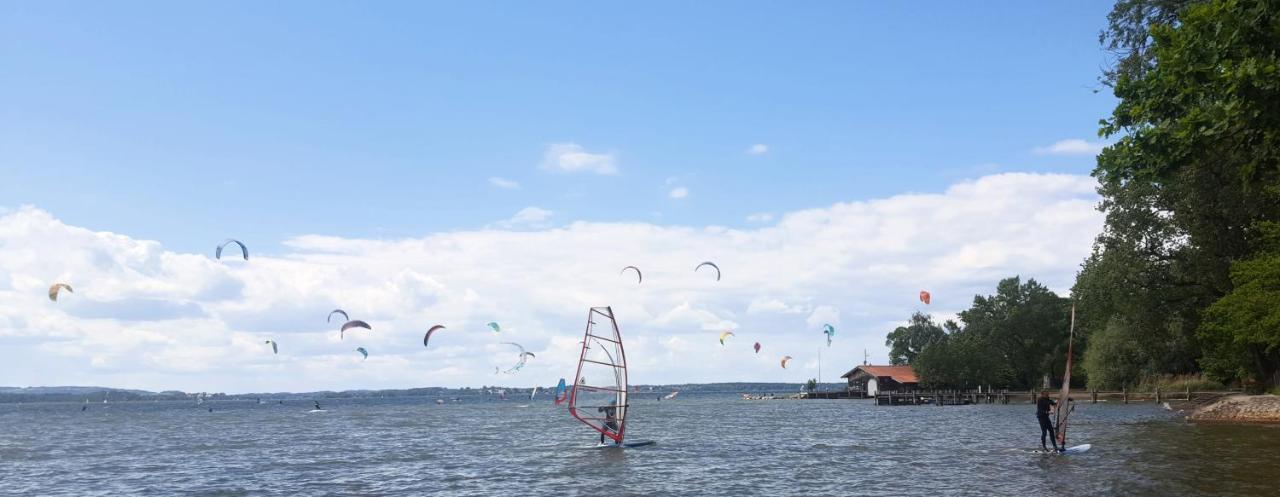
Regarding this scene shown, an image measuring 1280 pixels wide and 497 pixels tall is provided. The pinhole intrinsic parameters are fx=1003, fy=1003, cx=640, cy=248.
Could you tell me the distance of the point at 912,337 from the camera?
140 metres

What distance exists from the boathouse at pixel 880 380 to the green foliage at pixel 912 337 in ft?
59.1

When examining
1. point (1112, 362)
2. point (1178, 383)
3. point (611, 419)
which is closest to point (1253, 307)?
point (611, 419)

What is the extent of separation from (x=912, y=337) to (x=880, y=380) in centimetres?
2798

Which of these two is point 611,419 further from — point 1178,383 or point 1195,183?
point 1178,383

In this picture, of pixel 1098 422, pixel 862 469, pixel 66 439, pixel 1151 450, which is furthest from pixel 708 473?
pixel 66 439

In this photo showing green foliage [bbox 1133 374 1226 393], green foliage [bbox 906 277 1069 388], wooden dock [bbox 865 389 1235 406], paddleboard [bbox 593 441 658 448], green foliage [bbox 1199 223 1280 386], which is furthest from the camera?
green foliage [bbox 906 277 1069 388]

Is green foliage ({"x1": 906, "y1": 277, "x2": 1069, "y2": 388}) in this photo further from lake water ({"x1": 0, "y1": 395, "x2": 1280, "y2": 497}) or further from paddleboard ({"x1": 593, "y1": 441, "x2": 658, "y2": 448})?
paddleboard ({"x1": 593, "y1": 441, "x2": 658, "y2": 448})

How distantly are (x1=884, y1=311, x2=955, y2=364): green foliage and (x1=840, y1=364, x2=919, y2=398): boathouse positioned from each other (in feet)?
59.1

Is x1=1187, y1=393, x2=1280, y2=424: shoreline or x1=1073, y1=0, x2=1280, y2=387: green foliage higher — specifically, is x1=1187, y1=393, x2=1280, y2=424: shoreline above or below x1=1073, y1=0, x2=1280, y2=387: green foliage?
below

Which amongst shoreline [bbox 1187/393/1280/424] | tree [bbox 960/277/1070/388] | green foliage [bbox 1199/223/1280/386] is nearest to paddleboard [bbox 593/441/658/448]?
shoreline [bbox 1187/393/1280/424]

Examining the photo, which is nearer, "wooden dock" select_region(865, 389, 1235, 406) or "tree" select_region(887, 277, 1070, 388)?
"wooden dock" select_region(865, 389, 1235, 406)

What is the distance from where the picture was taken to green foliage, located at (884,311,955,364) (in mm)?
139000

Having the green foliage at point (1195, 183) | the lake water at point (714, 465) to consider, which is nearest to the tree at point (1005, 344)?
the green foliage at point (1195, 183)

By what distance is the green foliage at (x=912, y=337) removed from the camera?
456ft
